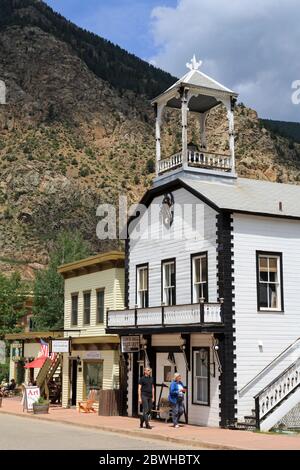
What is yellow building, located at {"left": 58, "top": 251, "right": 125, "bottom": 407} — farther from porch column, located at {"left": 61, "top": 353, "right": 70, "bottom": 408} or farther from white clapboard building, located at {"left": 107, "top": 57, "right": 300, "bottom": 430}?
white clapboard building, located at {"left": 107, "top": 57, "right": 300, "bottom": 430}

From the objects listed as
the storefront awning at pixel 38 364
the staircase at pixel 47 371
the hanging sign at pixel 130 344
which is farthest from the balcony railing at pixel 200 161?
the storefront awning at pixel 38 364

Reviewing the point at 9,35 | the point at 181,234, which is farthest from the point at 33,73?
the point at 181,234

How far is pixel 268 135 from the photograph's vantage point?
11750cm

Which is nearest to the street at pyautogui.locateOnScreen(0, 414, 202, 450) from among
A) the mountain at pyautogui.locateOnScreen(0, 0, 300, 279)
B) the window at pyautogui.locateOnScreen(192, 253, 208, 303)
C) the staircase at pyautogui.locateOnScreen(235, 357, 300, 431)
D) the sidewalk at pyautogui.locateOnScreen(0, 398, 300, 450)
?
the sidewalk at pyautogui.locateOnScreen(0, 398, 300, 450)

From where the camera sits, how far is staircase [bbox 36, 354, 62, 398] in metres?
35.3

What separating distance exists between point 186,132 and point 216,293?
721cm

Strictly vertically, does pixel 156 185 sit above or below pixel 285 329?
above

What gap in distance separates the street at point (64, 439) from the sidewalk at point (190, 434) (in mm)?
373

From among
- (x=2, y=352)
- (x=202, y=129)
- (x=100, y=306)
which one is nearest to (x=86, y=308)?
(x=100, y=306)

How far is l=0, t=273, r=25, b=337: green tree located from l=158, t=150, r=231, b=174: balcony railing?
1100 inches

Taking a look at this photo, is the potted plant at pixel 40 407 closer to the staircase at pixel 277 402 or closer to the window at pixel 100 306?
the window at pixel 100 306

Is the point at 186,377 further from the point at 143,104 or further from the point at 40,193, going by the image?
the point at 143,104

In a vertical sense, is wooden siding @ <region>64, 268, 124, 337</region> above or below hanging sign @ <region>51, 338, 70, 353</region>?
above

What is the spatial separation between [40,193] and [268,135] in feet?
139
